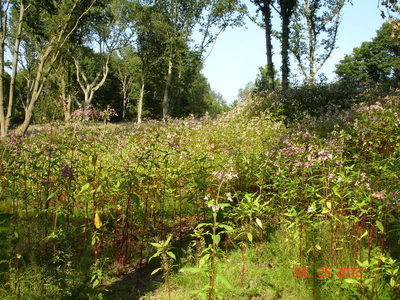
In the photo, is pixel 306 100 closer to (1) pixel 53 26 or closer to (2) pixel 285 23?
(2) pixel 285 23

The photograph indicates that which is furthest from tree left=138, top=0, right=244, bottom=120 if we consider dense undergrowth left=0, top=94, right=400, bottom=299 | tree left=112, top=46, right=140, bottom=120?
dense undergrowth left=0, top=94, right=400, bottom=299

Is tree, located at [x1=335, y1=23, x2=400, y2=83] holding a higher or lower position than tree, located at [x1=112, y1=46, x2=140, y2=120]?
higher

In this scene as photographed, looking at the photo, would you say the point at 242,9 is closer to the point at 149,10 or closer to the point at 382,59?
the point at 149,10

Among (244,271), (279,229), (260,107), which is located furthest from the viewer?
(260,107)

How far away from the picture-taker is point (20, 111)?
123 feet

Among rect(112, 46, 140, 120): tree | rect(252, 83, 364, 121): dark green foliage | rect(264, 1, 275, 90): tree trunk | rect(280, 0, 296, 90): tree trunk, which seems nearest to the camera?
rect(252, 83, 364, 121): dark green foliage

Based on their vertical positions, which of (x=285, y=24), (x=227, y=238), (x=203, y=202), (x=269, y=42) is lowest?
(x=227, y=238)

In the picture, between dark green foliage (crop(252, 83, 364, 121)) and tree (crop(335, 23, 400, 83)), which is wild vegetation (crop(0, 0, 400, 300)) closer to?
dark green foliage (crop(252, 83, 364, 121))

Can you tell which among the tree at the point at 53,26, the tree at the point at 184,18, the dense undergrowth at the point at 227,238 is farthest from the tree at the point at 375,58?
the dense undergrowth at the point at 227,238

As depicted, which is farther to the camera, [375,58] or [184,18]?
[375,58]

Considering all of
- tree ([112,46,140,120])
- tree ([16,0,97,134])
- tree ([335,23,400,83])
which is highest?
tree ([335,23,400,83])

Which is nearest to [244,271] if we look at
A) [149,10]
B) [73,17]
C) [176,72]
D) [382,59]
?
[73,17]

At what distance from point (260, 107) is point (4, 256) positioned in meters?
9.09

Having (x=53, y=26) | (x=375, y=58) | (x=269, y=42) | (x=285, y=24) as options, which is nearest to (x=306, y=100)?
(x=269, y=42)
